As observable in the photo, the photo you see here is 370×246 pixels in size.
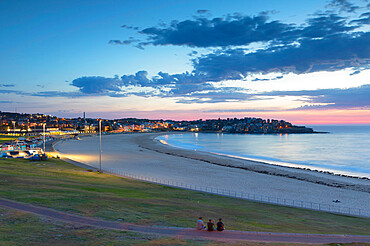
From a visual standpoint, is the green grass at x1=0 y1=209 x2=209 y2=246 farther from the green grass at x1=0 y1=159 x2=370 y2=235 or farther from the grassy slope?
the green grass at x1=0 y1=159 x2=370 y2=235

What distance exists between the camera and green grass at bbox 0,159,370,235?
17484mm

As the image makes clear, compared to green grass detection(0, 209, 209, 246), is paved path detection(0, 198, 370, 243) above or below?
below

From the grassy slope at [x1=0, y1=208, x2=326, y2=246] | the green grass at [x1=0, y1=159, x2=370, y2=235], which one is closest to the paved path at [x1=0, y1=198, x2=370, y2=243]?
the grassy slope at [x1=0, y1=208, x2=326, y2=246]

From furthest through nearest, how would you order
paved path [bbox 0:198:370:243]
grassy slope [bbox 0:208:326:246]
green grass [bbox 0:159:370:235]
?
green grass [bbox 0:159:370:235] < paved path [bbox 0:198:370:243] < grassy slope [bbox 0:208:326:246]

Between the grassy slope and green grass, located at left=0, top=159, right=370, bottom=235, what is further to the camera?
green grass, located at left=0, top=159, right=370, bottom=235

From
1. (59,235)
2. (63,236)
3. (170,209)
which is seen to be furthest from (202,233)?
(59,235)

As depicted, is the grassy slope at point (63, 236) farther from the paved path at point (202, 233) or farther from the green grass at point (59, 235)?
the paved path at point (202, 233)

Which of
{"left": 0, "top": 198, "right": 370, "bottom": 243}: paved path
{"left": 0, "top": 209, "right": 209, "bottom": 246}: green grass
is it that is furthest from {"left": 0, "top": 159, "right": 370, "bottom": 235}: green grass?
{"left": 0, "top": 209, "right": 209, "bottom": 246}: green grass

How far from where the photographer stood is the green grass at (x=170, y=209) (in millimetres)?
17484

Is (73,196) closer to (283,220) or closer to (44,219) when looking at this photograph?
(44,219)

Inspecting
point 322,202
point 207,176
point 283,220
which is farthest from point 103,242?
point 207,176

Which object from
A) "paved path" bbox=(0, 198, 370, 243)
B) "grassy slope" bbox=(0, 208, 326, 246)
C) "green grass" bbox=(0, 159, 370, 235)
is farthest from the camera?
"green grass" bbox=(0, 159, 370, 235)

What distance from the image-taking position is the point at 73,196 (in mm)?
20969

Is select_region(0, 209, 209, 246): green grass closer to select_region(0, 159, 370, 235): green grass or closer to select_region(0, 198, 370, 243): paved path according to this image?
select_region(0, 198, 370, 243): paved path
